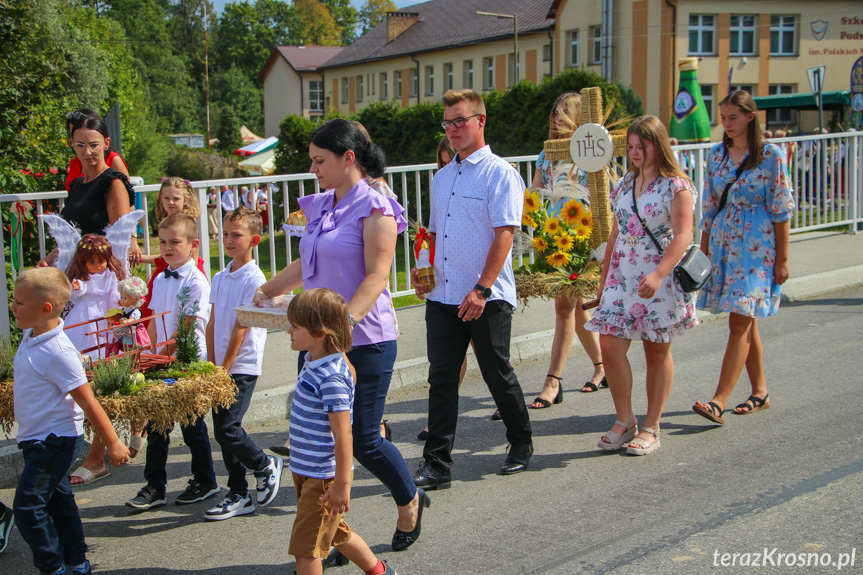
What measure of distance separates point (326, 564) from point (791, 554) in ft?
6.48

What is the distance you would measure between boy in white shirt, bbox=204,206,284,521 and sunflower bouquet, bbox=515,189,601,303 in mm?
1924

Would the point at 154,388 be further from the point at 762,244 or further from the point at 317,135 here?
the point at 762,244

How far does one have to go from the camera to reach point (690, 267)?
492 cm

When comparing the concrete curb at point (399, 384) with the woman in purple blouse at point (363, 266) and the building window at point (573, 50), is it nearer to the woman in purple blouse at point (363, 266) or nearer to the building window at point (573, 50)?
the woman in purple blouse at point (363, 266)

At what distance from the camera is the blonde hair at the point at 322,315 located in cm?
319

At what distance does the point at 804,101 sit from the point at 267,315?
25979 mm

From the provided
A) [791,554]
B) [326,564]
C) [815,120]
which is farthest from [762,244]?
[815,120]

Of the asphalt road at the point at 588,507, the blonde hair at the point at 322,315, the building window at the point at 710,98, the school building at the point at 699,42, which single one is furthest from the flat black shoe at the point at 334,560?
the building window at the point at 710,98

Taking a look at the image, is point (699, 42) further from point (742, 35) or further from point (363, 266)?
point (363, 266)

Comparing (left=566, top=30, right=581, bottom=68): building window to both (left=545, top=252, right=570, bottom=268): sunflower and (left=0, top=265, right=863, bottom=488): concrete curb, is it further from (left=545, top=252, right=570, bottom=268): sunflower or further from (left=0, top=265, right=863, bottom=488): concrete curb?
(left=545, top=252, right=570, bottom=268): sunflower

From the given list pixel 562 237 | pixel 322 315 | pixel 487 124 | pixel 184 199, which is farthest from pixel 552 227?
pixel 487 124

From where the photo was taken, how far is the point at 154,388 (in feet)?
12.2

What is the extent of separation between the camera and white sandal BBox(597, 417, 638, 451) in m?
5.07

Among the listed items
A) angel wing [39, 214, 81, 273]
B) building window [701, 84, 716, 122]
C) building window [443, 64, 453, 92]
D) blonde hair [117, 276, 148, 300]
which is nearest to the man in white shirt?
blonde hair [117, 276, 148, 300]
